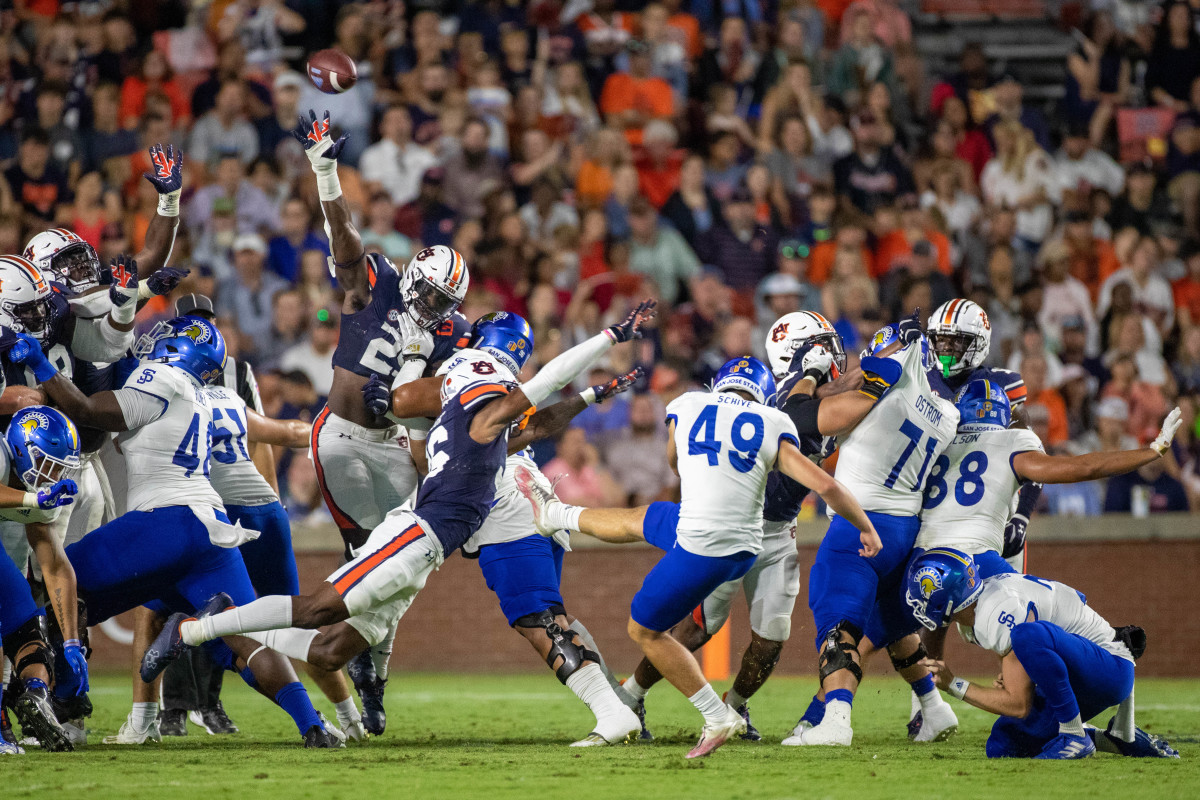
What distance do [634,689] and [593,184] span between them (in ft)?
27.5

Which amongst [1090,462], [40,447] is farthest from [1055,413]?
[40,447]

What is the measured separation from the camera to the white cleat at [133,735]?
27.5 ft

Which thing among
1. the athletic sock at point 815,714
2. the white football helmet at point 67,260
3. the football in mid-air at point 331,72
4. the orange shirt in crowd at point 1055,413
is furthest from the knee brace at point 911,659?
the orange shirt in crowd at point 1055,413

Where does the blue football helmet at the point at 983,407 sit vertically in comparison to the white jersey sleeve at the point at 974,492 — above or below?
above

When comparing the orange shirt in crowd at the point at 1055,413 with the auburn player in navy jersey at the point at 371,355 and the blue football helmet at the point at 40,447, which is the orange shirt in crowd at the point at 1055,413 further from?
the blue football helmet at the point at 40,447

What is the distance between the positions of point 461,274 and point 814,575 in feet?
9.19

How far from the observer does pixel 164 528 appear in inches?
314

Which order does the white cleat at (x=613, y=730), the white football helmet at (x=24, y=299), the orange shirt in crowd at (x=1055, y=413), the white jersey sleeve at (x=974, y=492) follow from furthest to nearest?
the orange shirt in crowd at (x=1055, y=413), the white jersey sleeve at (x=974, y=492), the white football helmet at (x=24, y=299), the white cleat at (x=613, y=730)

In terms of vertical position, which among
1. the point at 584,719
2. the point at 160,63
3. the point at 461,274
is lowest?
the point at 584,719

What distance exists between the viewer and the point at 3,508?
7.45 meters

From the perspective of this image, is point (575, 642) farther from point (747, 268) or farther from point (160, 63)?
point (160, 63)

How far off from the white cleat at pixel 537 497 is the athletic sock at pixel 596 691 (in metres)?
0.90

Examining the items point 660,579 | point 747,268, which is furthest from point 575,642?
point 747,268

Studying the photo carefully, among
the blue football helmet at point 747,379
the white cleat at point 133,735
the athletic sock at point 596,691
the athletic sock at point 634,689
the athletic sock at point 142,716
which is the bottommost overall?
the white cleat at point 133,735
